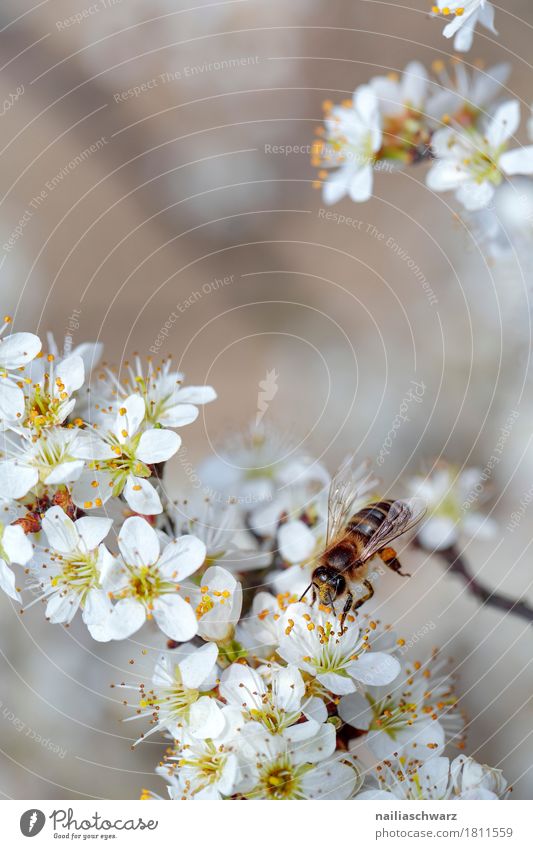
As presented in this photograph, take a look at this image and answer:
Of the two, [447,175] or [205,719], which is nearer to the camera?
[205,719]

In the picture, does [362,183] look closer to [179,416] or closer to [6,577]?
[179,416]

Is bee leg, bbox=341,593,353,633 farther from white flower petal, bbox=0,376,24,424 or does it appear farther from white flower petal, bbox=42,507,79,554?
white flower petal, bbox=0,376,24,424

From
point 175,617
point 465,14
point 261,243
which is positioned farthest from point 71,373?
point 261,243

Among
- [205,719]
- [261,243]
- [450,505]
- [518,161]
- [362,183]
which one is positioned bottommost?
[205,719]

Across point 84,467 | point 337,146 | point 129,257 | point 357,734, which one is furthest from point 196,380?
point 357,734

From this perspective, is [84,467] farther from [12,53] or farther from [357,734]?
[12,53]
